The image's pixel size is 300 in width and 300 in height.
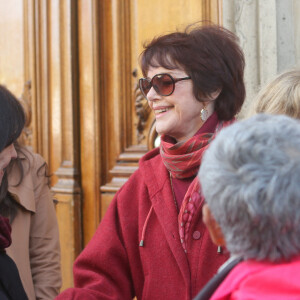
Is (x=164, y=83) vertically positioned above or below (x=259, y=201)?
above

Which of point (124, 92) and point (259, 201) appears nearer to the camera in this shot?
point (259, 201)

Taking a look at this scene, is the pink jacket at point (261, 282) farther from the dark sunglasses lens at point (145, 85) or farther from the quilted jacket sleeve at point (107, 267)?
the dark sunglasses lens at point (145, 85)

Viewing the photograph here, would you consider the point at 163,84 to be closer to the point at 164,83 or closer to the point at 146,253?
the point at 164,83

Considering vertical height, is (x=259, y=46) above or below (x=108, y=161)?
above

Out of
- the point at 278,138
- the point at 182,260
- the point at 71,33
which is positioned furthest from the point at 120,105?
the point at 278,138

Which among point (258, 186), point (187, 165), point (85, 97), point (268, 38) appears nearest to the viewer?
point (258, 186)

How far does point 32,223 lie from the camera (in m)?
2.08

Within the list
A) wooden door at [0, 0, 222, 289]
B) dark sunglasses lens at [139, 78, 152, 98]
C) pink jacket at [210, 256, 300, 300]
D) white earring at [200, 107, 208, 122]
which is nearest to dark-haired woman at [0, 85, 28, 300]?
dark sunglasses lens at [139, 78, 152, 98]

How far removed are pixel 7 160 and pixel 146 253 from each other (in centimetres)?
61

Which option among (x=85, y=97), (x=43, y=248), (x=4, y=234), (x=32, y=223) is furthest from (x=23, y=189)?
(x=85, y=97)

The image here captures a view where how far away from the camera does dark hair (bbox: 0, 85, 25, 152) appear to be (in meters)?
1.79

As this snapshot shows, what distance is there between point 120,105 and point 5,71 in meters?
1.23

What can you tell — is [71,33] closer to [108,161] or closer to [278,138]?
[108,161]

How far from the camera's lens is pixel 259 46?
8.00 ft
